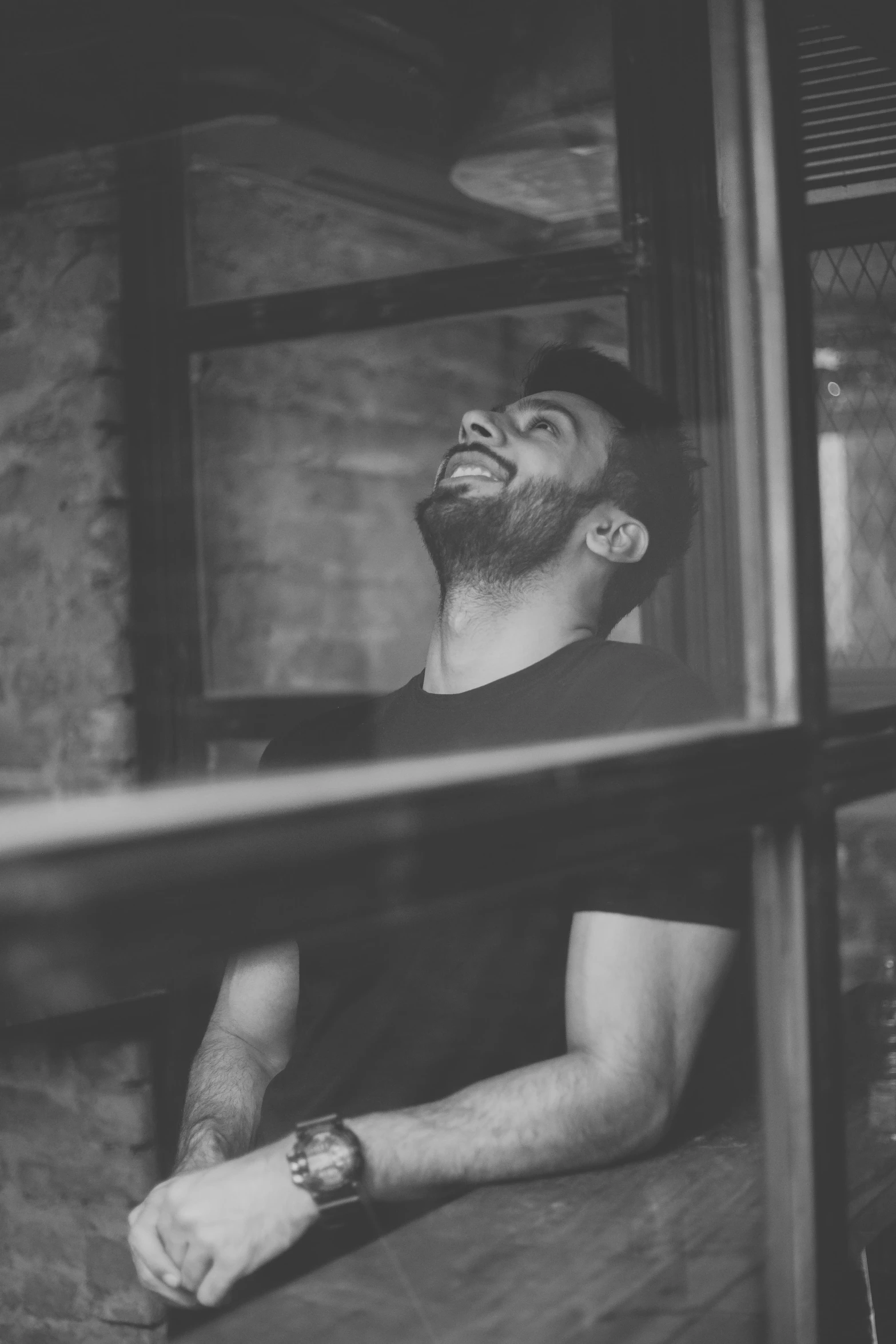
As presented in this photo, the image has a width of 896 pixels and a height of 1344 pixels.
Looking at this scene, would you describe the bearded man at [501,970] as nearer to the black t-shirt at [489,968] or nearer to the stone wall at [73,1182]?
the black t-shirt at [489,968]

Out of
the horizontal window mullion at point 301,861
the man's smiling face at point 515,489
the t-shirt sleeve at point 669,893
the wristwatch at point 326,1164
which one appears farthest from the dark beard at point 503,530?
the horizontal window mullion at point 301,861

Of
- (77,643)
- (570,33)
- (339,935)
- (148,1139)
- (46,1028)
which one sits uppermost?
(570,33)

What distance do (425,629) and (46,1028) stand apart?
44.3 inches

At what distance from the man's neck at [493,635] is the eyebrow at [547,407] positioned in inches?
9.5

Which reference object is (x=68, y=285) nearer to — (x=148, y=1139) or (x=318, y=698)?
(x=318, y=698)

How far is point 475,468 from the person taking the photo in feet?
6.06

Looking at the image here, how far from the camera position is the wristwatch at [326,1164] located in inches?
42.8

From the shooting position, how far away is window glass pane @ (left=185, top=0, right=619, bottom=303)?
6.38 ft

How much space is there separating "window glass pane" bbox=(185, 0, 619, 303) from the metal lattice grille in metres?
0.45

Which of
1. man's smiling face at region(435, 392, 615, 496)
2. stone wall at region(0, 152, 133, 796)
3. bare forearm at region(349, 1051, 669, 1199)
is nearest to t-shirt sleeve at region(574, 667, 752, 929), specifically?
bare forearm at region(349, 1051, 669, 1199)

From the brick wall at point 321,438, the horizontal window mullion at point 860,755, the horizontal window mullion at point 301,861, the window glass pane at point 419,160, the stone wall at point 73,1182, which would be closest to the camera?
the horizontal window mullion at point 301,861

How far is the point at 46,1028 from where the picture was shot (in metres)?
2.25

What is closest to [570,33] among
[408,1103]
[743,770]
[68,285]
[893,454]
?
[893,454]

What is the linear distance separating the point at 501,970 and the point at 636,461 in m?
0.73
